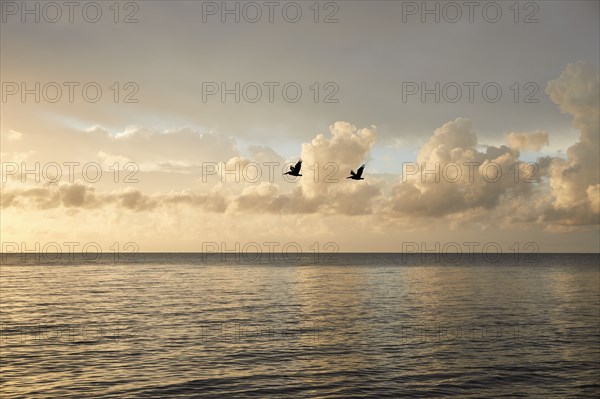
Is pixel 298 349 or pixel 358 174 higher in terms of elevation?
pixel 358 174

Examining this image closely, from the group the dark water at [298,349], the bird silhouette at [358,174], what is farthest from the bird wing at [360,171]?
the dark water at [298,349]

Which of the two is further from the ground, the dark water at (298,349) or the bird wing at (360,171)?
the bird wing at (360,171)

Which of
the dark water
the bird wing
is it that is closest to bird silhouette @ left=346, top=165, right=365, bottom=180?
the bird wing

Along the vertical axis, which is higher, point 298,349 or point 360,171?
point 360,171

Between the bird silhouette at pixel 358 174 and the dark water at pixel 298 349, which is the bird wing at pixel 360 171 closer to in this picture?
the bird silhouette at pixel 358 174

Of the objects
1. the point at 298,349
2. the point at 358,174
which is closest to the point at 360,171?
the point at 358,174

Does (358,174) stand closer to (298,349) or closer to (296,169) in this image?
(296,169)

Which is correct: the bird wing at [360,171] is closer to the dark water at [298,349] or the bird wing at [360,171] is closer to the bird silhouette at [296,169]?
the bird silhouette at [296,169]

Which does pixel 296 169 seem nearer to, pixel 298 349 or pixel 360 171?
pixel 360 171

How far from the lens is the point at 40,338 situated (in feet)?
149

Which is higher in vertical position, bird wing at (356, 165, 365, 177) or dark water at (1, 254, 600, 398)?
bird wing at (356, 165, 365, 177)

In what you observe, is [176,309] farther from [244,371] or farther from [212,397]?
[212,397]

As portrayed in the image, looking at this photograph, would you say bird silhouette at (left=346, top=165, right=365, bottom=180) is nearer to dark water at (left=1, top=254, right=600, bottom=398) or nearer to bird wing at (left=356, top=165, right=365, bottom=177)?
bird wing at (left=356, top=165, right=365, bottom=177)

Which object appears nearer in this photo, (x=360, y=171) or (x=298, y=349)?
(x=360, y=171)
